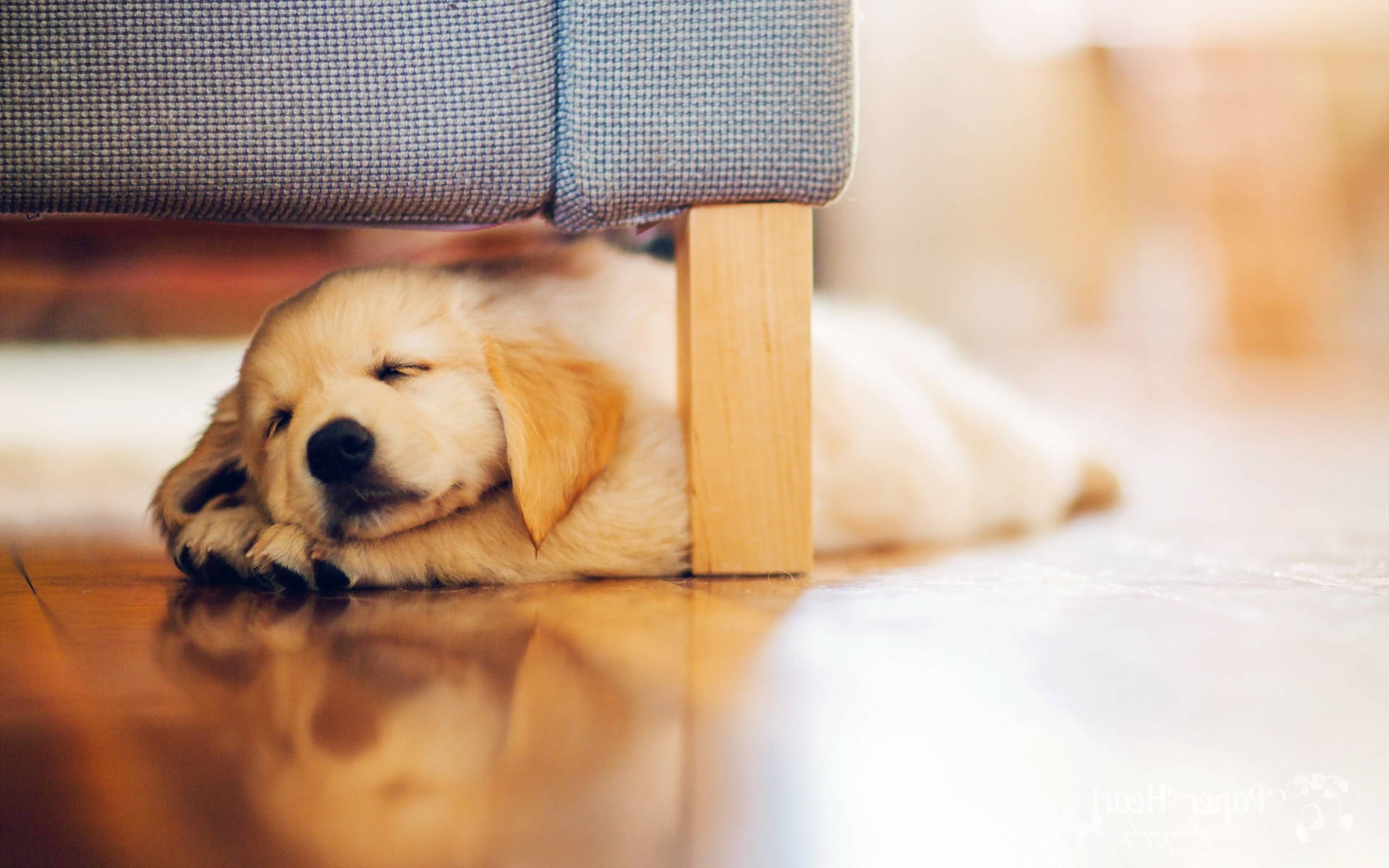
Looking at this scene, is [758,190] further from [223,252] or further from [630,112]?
[223,252]

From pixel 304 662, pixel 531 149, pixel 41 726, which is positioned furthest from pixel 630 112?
pixel 41 726

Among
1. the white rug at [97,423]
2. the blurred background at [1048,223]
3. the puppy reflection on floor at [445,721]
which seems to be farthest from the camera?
the blurred background at [1048,223]

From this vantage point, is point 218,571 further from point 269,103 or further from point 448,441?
point 269,103

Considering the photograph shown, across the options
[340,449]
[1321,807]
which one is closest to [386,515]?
[340,449]

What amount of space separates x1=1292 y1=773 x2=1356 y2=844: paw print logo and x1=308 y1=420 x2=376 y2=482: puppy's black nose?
91 cm

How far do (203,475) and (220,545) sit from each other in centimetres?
13

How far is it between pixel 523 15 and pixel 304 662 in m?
0.73

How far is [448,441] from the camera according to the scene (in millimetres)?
1176

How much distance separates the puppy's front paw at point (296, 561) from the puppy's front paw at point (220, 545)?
0.16 ft

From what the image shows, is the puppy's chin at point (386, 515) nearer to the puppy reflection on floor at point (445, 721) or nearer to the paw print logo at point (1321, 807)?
the puppy reflection on floor at point (445, 721)

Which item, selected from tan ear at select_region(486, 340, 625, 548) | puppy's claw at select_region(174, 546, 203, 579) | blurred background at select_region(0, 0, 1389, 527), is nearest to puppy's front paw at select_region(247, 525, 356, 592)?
puppy's claw at select_region(174, 546, 203, 579)

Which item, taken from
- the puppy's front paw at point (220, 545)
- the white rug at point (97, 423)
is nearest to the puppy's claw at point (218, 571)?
the puppy's front paw at point (220, 545)

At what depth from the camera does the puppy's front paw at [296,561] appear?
1.18 m

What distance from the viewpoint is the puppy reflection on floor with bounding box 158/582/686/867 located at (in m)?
0.55
